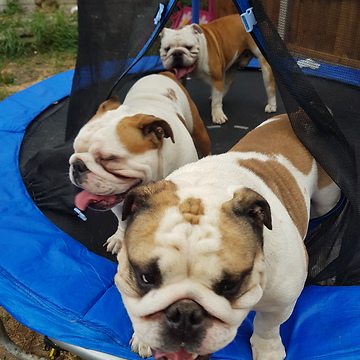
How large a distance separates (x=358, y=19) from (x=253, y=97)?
7.55ft

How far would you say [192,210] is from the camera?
1.10 metres

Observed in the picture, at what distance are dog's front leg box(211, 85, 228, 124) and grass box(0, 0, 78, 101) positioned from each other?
9.56 ft

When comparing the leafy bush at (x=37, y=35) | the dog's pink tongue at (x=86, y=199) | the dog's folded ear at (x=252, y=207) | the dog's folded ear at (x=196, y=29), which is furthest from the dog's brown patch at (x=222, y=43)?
the leafy bush at (x=37, y=35)

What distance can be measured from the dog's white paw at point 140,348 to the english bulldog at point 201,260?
1.28ft

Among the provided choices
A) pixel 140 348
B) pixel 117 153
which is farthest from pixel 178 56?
pixel 140 348

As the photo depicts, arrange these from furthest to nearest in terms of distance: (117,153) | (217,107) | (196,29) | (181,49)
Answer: (217,107), (196,29), (181,49), (117,153)

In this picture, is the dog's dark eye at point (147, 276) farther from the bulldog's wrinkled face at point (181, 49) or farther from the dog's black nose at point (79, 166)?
the bulldog's wrinkled face at point (181, 49)

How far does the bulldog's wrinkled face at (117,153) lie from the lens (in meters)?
1.84

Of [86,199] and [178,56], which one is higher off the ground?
[178,56]

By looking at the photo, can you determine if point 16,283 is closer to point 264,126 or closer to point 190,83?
point 264,126

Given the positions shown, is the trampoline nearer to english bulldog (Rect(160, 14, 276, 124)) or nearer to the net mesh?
the net mesh

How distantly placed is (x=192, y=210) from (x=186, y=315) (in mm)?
270

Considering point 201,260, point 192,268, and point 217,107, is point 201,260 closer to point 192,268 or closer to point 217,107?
point 192,268

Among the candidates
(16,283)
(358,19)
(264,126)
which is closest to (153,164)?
(264,126)
